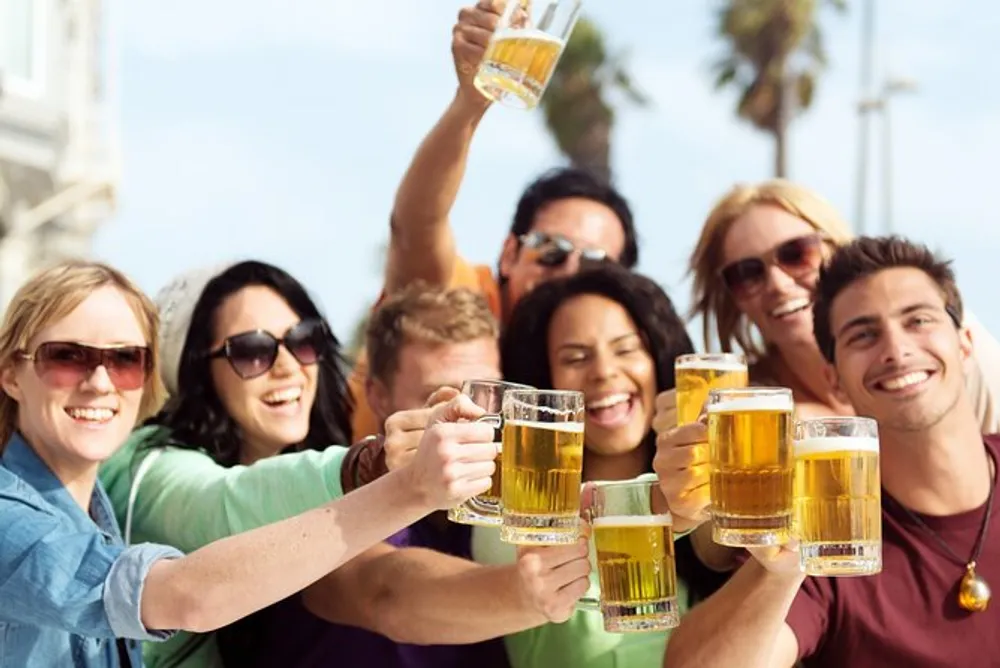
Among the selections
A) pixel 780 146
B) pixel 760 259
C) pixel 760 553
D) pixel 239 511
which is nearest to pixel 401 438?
pixel 239 511

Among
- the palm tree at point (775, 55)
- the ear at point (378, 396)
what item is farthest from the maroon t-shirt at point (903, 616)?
the palm tree at point (775, 55)

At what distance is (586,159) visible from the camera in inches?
1264

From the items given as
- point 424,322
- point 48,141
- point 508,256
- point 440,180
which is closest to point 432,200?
point 440,180

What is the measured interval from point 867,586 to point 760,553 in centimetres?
118

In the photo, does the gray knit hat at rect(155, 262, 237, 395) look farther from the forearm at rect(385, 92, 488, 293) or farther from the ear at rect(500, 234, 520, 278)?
the ear at rect(500, 234, 520, 278)

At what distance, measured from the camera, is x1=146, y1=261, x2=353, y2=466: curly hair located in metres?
4.82

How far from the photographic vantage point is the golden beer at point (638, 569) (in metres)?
3.64

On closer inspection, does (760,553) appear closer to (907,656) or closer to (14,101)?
(907,656)

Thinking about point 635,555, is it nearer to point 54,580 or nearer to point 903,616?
point 54,580

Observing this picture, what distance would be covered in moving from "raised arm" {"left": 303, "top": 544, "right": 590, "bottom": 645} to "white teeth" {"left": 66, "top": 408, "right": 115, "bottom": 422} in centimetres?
86

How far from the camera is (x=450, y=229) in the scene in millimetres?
5758

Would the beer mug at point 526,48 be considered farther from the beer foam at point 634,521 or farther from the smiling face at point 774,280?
the smiling face at point 774,280

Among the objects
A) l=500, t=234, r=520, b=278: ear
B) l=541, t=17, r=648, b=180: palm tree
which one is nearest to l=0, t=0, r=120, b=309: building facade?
l=541, t=17, r=648, b=180: palm tree

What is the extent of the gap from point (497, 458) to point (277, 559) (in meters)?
0.54
